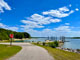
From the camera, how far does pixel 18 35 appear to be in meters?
121

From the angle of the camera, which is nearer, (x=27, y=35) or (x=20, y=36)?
(x=20, y=36)

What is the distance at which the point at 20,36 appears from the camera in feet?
393

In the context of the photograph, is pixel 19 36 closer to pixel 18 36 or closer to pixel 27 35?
pixel 18 36

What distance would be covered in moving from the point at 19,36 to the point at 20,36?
121cm

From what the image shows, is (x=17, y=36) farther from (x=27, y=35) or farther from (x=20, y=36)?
(x=27, y=35)

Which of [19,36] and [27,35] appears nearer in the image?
[19,36]

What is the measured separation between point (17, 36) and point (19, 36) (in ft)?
8.66

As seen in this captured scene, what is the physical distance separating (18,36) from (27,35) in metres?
30.3

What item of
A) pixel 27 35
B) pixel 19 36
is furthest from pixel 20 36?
pixel 27 35

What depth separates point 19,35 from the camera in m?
121

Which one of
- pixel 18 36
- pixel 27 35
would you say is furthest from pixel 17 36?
pixel 27 35

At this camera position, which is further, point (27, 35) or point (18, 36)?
point (27, 35)

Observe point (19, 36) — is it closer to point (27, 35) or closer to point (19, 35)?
point (19, 35)

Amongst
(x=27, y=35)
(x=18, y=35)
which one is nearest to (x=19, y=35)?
(x=18, y=35)
